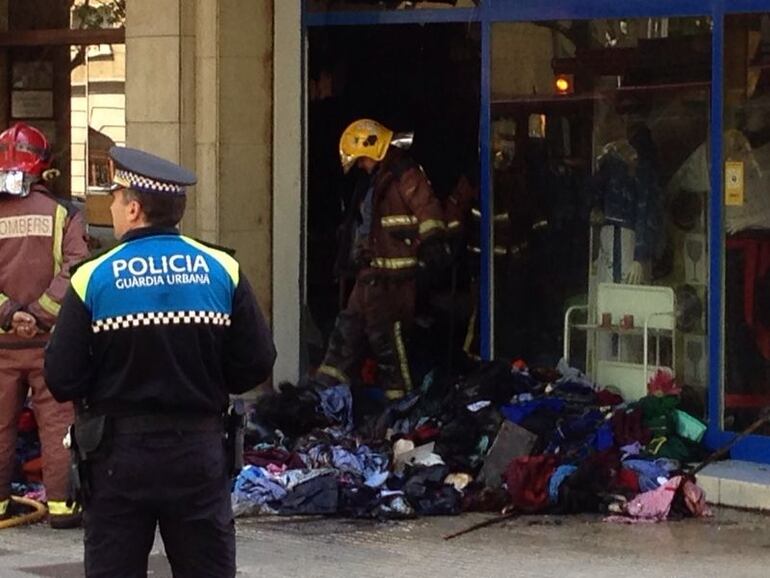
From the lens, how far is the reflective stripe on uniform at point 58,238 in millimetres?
8688

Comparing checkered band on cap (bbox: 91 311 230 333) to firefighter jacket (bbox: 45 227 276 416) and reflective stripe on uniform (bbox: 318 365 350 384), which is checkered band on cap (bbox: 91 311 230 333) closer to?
firefighter jacket (bbox: 45 227 276 416)

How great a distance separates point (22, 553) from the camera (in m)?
8.02

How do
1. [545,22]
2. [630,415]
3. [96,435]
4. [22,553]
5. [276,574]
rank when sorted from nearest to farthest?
1. [96,435]
2. [276,574]
3. [22,553]
4. [630,415]
5. [545,22]

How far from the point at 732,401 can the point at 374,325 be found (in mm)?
2193

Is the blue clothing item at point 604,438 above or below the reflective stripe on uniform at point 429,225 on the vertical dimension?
below

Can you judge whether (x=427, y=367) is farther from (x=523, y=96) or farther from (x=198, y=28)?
(x=198, y=28)

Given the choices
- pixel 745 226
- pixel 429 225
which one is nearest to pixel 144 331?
pixel 745 226

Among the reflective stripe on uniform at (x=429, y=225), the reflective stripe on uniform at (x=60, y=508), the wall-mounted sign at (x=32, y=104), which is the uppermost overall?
the wall-mounted sign at (x=32, y=104)

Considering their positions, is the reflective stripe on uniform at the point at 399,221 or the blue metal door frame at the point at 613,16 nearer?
the blue metal door frame at the point at 613,16

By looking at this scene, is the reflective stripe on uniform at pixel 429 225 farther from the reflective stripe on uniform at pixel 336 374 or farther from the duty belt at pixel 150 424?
the duty belt at pixel 150 424

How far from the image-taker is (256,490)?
8.84 m

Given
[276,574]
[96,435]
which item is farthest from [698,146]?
[96,435]

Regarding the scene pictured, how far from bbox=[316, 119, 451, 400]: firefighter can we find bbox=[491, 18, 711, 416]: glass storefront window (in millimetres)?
478

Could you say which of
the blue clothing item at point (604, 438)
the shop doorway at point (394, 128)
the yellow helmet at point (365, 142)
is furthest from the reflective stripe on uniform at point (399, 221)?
the blue clothing item at point (604, 438)
